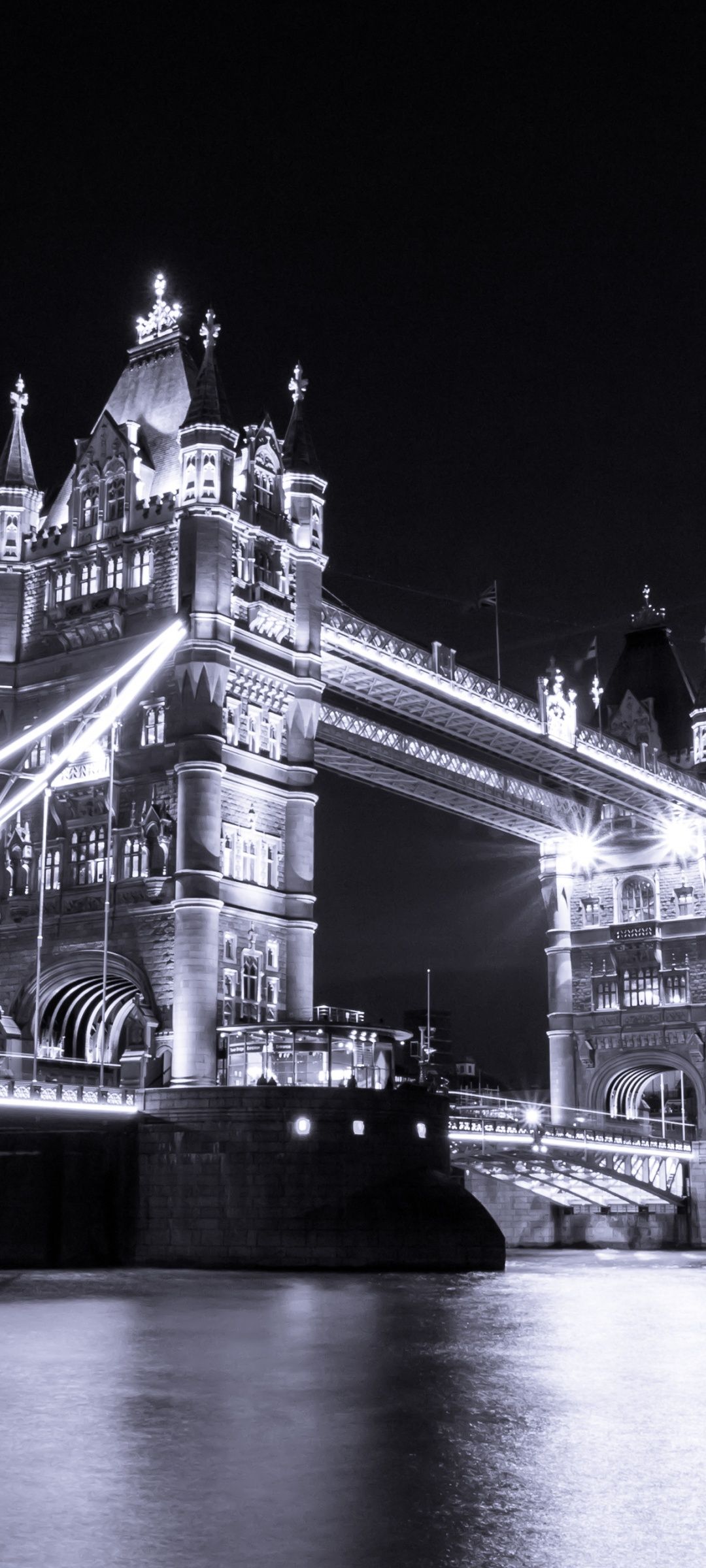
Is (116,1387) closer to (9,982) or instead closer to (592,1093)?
(9,982)

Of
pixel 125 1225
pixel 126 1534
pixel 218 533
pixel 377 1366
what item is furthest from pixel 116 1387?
pixel 218 533

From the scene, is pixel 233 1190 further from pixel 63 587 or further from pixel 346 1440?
pixel 346 1440

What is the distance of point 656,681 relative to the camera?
91.7 metres

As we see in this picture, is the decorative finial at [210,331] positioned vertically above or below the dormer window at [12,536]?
above

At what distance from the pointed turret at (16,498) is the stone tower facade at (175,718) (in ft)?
0.22

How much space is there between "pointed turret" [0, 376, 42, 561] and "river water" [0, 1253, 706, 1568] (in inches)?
1222

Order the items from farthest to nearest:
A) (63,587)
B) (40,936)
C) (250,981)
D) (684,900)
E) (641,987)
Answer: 1. (641,987)
2. (684,900)
3. (63,587)
4. (250,981)
5. (40,936)

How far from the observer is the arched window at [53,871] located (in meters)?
49.7

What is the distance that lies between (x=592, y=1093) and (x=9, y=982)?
39580 mm

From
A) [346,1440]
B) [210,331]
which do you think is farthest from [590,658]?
[346,1440]

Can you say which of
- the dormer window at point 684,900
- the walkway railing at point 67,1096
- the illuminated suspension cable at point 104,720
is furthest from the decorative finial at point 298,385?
the dormer window at point 684,900

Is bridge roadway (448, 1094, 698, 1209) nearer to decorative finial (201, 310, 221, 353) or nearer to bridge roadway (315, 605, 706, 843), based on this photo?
bridge roadway (315, 605, 706, 843)

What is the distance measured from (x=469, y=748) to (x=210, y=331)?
2756 cm

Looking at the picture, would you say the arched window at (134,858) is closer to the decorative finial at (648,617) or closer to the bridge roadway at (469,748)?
the bridge roadway at (469,748)
